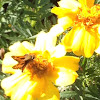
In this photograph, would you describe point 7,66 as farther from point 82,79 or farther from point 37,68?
point 82,79

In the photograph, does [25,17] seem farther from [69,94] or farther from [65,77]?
Result: [65,77]

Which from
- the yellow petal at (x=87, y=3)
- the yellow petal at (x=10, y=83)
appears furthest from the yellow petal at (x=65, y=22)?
the yellow petal at (x=10, y=83)

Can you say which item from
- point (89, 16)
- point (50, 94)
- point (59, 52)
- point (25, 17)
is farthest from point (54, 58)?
point (25, 17)

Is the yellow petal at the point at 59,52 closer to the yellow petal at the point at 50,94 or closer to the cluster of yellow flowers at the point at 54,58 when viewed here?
the cluster of yellow flowers at the point at 54,58

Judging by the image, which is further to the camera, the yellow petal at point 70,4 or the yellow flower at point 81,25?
the yellow petal at point 70,4

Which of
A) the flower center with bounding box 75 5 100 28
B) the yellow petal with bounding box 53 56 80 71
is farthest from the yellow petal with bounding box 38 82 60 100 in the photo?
the flower center with bounding box 75 5 100 28

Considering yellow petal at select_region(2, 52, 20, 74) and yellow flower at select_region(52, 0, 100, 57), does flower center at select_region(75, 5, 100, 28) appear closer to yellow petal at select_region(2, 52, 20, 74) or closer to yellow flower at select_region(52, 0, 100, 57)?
yellow flower at select_region(52, 0, 100, 57)
